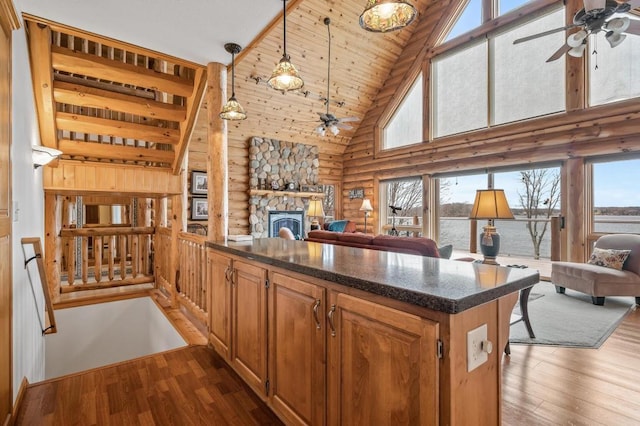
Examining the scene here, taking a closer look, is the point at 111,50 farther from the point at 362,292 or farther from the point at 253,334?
the point at 362,292

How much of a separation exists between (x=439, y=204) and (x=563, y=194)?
2.31m

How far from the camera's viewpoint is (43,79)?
2834 millimetres

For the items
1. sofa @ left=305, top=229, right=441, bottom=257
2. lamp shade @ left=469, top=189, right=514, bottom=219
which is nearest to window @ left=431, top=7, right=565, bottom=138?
lamp shade @ left=469, top=189, right=514, bottom=219

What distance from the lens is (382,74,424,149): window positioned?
24.7 feet

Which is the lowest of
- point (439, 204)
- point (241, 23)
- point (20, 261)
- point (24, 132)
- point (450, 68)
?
point (20, 261)

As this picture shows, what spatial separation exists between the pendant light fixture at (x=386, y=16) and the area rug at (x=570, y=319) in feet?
9.35

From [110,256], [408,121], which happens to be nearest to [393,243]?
[110,256]

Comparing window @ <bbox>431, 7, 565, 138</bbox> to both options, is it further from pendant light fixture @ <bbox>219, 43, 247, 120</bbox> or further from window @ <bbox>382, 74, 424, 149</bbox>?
pendant light fixture @ <bbox>219, 43, 247, 120</bbox>

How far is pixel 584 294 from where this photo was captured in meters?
4.45

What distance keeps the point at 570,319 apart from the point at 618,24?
9.73 feet

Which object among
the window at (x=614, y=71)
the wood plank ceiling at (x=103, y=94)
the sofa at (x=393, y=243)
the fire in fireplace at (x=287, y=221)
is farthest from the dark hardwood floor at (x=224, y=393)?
the fire in fireplace at (x=287, y=221)

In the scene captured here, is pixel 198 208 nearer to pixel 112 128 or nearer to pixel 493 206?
pixel 112 128

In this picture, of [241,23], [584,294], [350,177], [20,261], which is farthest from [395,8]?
[350,177]

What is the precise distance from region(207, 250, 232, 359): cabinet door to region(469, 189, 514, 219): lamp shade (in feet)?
7.21
